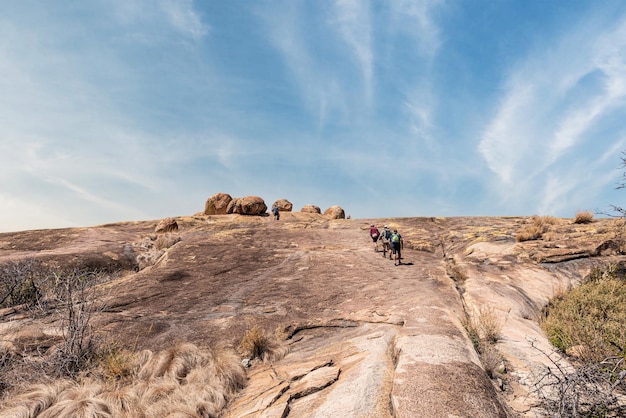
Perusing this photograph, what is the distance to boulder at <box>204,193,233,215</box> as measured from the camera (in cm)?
4709

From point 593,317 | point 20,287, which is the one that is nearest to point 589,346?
point 593,317

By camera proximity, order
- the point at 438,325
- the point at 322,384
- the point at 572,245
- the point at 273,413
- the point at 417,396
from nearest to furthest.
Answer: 1. the point at 417,396
2. the point at 273,413
3. the point at 322,384
4. the point at 438,325
5. the point at 572,245

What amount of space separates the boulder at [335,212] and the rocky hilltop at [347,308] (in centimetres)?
2569

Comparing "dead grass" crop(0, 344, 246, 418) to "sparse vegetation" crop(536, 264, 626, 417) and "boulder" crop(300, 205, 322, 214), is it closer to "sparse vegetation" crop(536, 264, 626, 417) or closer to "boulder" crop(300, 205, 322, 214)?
"sparse vegetation" crop(536, 264, 626, 417)

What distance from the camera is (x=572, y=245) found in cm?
1461

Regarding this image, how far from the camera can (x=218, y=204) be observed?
4728cm

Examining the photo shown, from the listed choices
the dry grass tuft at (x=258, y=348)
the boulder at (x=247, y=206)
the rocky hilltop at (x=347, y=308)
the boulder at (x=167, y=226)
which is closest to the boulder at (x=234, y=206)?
the boulder at (x=247, y=206)

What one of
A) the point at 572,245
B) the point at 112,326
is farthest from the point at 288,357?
the point at 572,245

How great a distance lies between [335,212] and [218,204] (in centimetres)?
1669

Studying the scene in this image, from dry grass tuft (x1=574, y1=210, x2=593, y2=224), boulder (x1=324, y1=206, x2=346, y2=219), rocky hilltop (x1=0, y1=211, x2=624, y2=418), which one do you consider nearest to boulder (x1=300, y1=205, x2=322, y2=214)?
boulder (x1=324, y1=206, x2=346, y2=219)

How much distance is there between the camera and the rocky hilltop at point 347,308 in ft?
16.1

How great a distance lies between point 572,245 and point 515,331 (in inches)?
369

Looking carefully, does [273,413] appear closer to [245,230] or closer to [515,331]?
[515,331]

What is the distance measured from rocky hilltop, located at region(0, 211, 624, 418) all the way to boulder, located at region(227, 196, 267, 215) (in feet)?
78.3
